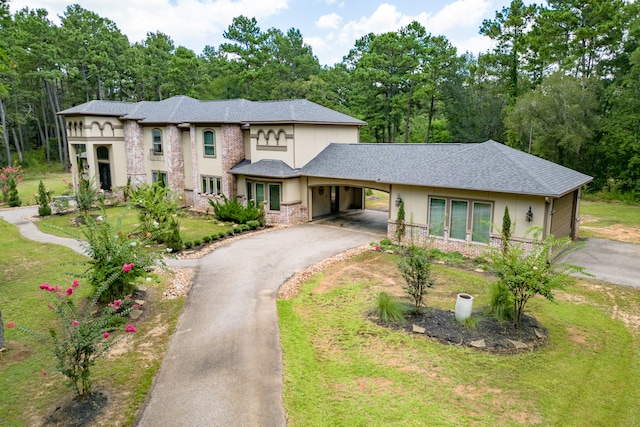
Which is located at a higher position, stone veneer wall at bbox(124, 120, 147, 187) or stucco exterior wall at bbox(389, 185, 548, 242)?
stone veneer wall at bbox(124, 120, 147, 187)

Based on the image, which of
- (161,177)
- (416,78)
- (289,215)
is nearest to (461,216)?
(289,215)

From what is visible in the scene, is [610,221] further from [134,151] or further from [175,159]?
[134,151]

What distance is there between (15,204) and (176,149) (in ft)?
40.5

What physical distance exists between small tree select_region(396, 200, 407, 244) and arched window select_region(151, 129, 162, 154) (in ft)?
58.2

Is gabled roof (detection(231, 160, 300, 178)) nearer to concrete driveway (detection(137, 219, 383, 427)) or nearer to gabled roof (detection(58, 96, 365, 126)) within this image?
gabled roof (detection(58, 96, 365, 126))

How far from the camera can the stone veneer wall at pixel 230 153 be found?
2377 centimetres

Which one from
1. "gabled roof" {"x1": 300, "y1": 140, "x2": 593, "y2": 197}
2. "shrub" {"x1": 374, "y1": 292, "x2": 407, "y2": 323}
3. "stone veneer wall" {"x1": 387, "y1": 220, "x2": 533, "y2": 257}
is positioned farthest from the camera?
"stone veneer wall" {"x1": 387, "y1": 220, "x2": 533, "y2": 257}

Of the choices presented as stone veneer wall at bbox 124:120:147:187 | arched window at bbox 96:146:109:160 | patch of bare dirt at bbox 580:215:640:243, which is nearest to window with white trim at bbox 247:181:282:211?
stone veneer wall at bbox 124:120:147:187

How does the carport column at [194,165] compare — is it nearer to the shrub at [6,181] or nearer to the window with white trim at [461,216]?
the shrub at [6,181]

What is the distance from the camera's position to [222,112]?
974 inches

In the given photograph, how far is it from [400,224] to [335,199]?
25.9 feet

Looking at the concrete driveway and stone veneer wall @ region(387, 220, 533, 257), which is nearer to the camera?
the concrete driveway

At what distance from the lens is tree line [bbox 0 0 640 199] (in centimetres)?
3088

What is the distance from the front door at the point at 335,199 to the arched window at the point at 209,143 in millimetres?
7501
